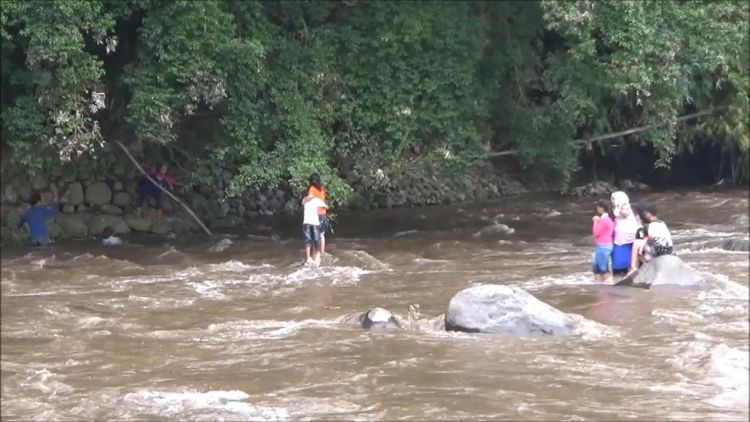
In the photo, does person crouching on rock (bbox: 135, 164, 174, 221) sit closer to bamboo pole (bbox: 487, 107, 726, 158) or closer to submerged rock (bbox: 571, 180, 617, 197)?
bamboo pole (bbox: 487, 107, 726, 158)

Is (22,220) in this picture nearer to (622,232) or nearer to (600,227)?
(600,227)

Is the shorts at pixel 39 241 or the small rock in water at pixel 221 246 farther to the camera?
the shorts at pixel 39 241

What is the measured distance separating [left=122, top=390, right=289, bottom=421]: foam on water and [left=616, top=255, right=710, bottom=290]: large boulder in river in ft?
20.5

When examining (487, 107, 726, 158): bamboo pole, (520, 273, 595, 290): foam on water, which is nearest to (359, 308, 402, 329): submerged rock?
(520, 273, 595, 290): foam on water

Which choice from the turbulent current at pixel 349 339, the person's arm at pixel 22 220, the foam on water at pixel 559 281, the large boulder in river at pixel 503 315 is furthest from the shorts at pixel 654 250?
the person's arm at pixel 22 220

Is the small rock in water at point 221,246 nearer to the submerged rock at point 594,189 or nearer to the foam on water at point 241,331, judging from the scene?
the foam on water at point 241,331

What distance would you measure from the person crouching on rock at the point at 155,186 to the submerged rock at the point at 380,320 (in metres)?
10.4

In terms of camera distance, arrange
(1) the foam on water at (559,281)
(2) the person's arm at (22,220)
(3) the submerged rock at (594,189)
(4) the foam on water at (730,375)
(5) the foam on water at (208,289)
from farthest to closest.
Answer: (3) the submerged rock at (594,189), (2) the person's arm at (22,220), (5) the foam on water at (208,289), (1) the foam on water at (559,281), (4) the foam on water at (730,375)

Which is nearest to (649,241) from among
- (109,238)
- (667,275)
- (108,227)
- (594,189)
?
(667,275)

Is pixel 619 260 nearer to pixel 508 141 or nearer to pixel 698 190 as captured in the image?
pixel 508 141

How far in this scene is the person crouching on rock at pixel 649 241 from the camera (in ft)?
45.7

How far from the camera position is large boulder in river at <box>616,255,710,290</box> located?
1359 cm

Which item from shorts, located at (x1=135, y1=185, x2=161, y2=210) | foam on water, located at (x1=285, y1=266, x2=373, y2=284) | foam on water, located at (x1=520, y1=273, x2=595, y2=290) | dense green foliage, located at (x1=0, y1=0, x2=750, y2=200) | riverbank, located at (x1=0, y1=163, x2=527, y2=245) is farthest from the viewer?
shorts, located at (x1=135, y1=185, x2=161, y2=210)

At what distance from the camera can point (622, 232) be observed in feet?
46.6
